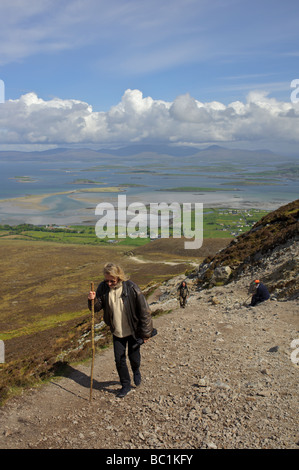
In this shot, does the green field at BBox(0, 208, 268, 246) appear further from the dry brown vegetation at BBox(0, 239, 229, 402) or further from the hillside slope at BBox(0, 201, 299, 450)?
the hillside slope at BBox(0, 201, 299, 450)

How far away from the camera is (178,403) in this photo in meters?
6.84

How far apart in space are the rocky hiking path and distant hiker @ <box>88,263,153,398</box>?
110 centimetres

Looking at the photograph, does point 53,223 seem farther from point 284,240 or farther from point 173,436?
point 173,436

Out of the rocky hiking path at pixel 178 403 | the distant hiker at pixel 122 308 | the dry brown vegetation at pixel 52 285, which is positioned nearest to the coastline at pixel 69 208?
the dry brown vegetation at pixel 52 285

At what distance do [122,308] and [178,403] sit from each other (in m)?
2.14

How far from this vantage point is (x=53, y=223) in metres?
145

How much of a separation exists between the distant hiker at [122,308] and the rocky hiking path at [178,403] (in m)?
1.10

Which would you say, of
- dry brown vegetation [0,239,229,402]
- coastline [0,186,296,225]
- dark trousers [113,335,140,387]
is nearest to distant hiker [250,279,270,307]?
dry brown vegetation [0,239,229,402]

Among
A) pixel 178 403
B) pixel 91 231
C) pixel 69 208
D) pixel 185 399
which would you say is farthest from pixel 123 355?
pixel 69 208

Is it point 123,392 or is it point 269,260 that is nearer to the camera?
point 123,392

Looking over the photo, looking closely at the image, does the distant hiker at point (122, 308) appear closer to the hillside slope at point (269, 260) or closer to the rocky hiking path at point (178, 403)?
the rocky hiking path at point (178, 403)

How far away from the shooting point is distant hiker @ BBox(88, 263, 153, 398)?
260 inches

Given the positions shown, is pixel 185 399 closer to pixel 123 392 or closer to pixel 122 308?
pixel 123 392

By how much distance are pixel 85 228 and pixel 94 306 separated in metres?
133
